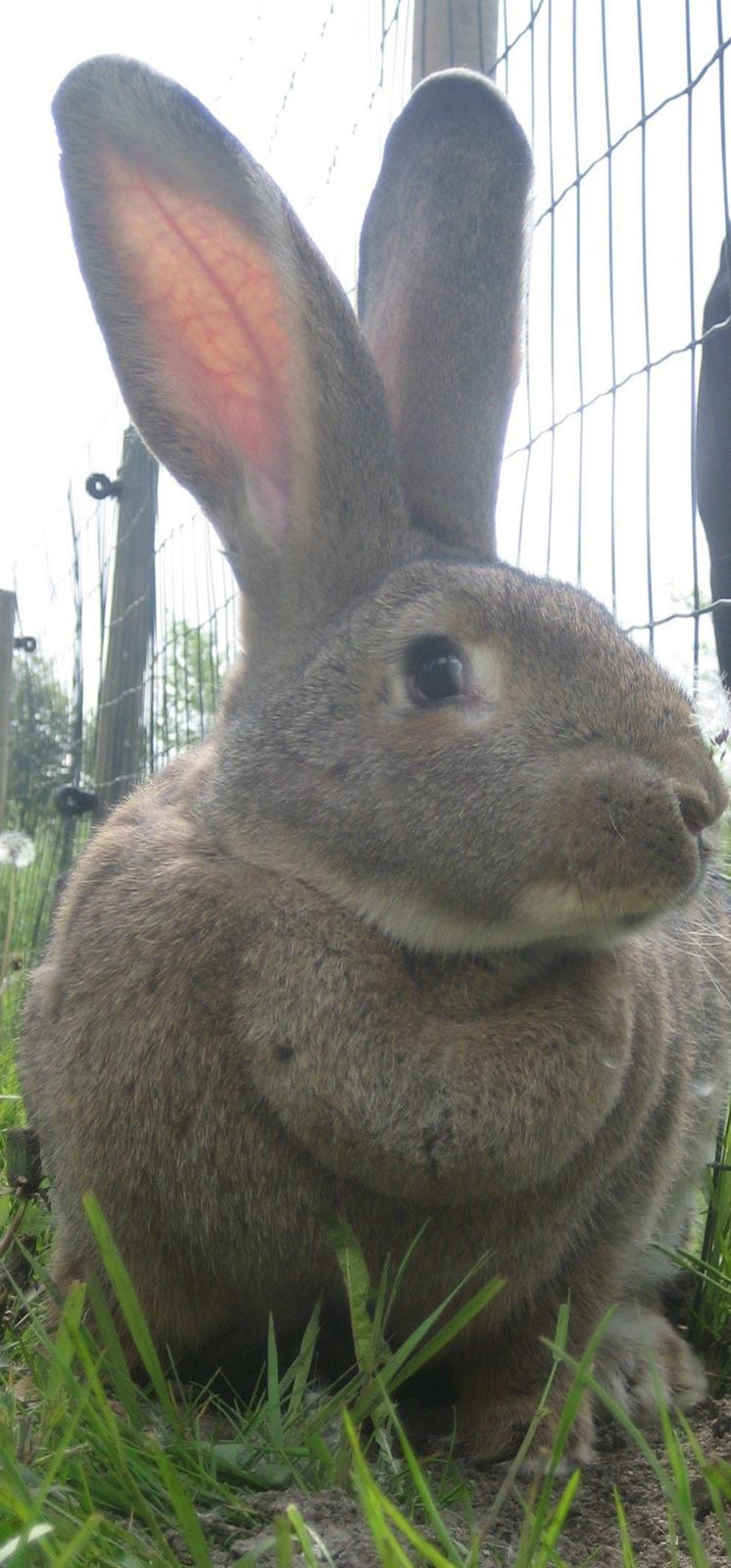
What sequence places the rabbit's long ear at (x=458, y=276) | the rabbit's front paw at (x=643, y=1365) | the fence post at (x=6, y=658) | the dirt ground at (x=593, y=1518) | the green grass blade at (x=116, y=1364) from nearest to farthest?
the dirt ground at (x=593, y=1518)
the green grass blade at (x=116, y=1364)
the rabbit's front paw at (x=643, y=1365)
the rabbit's long ear at (x=458, y=276)
the fence post at (x=6, y=658)

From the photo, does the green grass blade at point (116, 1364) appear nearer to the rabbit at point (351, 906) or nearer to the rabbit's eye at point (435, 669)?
the rabbit at point (351, 906)

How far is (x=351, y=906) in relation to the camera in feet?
6.83

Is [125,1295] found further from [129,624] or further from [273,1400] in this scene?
[129,624]

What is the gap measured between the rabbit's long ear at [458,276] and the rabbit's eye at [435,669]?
28.7 inches

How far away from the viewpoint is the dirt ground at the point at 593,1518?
1.48 m

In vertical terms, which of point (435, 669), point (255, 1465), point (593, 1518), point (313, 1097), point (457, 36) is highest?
point (457, 36)

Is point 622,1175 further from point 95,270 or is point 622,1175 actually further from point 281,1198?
point 95,270

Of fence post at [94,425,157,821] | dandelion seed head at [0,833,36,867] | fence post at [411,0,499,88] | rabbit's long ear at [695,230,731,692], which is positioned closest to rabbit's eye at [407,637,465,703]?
rabbit's long ear at [695,230,731,692]

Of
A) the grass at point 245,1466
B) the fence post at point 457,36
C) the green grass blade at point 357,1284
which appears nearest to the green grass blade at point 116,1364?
the grass at point 245,1466

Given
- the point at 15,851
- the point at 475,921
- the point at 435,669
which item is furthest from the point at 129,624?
the point at 475,921

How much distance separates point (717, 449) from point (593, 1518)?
7.34ft

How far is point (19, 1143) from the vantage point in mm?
Answer: 2469

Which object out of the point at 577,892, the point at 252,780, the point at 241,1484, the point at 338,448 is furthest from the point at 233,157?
the point at 241,1484

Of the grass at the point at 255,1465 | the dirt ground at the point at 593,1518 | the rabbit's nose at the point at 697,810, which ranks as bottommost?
the dirt ground at the point at 593,1518
